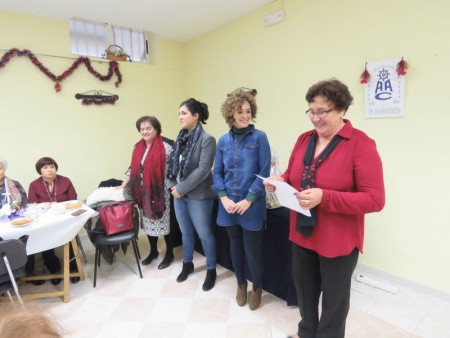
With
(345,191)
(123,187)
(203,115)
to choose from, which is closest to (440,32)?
(345,191)

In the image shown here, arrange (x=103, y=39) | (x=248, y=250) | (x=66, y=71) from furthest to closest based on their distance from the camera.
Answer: (x=103, y=39) < (x=66, y=71) < (x=248, y=250)

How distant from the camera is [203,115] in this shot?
222 cm

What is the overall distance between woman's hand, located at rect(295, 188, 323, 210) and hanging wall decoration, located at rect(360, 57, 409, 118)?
4.56ft

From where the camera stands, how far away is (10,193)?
2.34 m

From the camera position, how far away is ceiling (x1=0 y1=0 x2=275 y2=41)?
2.71 metres

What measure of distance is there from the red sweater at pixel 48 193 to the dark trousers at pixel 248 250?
5.57 ft

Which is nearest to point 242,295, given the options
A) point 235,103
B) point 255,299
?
point 255,299

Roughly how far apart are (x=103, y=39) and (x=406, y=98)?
331cm

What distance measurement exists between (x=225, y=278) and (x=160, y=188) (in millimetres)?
957

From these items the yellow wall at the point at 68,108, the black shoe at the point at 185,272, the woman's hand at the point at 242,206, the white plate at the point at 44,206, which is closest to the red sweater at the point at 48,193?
the white plate at the point at 44,206

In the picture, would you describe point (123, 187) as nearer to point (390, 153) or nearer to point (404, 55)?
point (390, 153)

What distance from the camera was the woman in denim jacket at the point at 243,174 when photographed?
1748 mm

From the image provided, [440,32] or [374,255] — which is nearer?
[440,32]

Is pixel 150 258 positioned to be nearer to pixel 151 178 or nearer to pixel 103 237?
pixel 103 237
